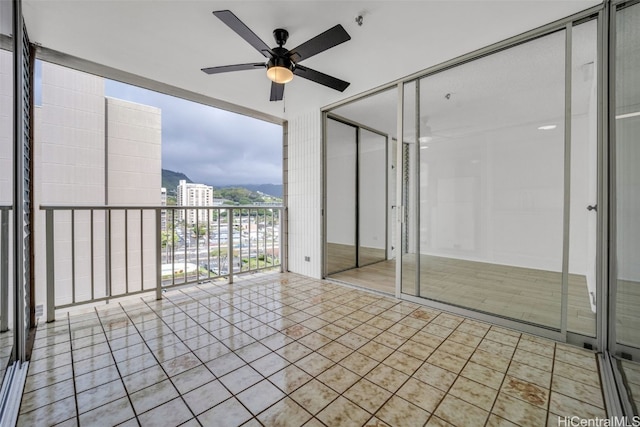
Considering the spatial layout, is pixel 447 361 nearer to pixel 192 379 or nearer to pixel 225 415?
pixel 225 415

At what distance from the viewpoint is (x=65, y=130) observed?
270 centimetres

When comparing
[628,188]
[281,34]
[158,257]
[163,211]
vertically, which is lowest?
[158,257]

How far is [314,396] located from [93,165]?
129 inches

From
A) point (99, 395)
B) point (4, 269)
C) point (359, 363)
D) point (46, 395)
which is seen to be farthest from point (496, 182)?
point (4, 269)

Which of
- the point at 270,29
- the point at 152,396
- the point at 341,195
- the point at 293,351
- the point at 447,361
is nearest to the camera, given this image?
the point at 152,396

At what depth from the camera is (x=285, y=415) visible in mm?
1314

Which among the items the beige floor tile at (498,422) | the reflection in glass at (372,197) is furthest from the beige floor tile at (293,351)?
the reflection in glass at (372,197)

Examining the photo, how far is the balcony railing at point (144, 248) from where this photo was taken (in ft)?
8.65

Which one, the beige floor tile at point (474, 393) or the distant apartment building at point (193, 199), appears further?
the distant apartment building at point (193, 199)

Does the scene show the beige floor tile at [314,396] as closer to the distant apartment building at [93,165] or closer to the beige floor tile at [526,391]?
the beige floor tile at [526,391]

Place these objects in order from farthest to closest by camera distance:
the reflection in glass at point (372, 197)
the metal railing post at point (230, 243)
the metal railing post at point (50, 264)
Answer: the reflection in glass at point (372, 197)
the metal railing post at point (230, 243)
the metal railing post at point (50, 264)

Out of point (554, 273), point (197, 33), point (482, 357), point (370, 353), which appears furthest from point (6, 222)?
point (554, 273)

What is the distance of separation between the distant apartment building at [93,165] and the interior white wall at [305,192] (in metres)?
1.84

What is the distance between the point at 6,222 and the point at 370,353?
2.49m
